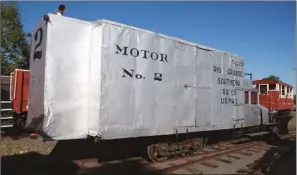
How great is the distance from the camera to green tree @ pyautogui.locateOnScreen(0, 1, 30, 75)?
71.3 feet

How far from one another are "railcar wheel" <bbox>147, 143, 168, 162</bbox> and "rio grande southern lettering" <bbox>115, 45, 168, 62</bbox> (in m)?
2.43

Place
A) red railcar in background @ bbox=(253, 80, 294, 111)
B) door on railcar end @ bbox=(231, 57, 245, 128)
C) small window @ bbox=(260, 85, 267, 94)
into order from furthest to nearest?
small window @ bbox=(260, 85, 267, 94), red railcar in background @ bbox=(253, 80, 294, 111), door on railcar end @ bbox=(231, 57, 245, 128)

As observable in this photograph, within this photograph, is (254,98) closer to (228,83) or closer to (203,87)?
(228,83)

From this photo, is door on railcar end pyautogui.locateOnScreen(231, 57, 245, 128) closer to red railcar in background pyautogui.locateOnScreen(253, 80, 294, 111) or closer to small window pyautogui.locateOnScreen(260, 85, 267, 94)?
red railcar in background pyautogui.locateOnScreen(253, 80, 294, 111)

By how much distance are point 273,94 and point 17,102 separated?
13.4m

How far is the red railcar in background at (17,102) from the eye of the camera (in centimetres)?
1091

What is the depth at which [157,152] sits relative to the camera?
8273 mm

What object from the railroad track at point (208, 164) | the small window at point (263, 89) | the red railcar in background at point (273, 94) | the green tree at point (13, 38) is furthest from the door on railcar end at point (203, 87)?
the green tree at point (13, 38)

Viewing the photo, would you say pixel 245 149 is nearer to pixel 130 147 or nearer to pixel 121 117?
pixel 130 147

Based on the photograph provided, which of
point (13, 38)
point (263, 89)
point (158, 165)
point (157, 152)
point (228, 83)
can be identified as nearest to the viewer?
point (158, 165)

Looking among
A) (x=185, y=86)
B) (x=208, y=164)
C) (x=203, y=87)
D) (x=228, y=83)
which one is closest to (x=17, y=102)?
(x=185, y=86)

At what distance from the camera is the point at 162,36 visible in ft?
26.0

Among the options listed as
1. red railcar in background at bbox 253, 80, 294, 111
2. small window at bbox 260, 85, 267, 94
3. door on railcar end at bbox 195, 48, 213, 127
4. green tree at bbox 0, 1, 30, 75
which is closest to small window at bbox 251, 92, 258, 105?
door on railcar end at bbox 195, 48, 213, 127

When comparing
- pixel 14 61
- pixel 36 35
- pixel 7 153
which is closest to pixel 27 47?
pixel 14 61
